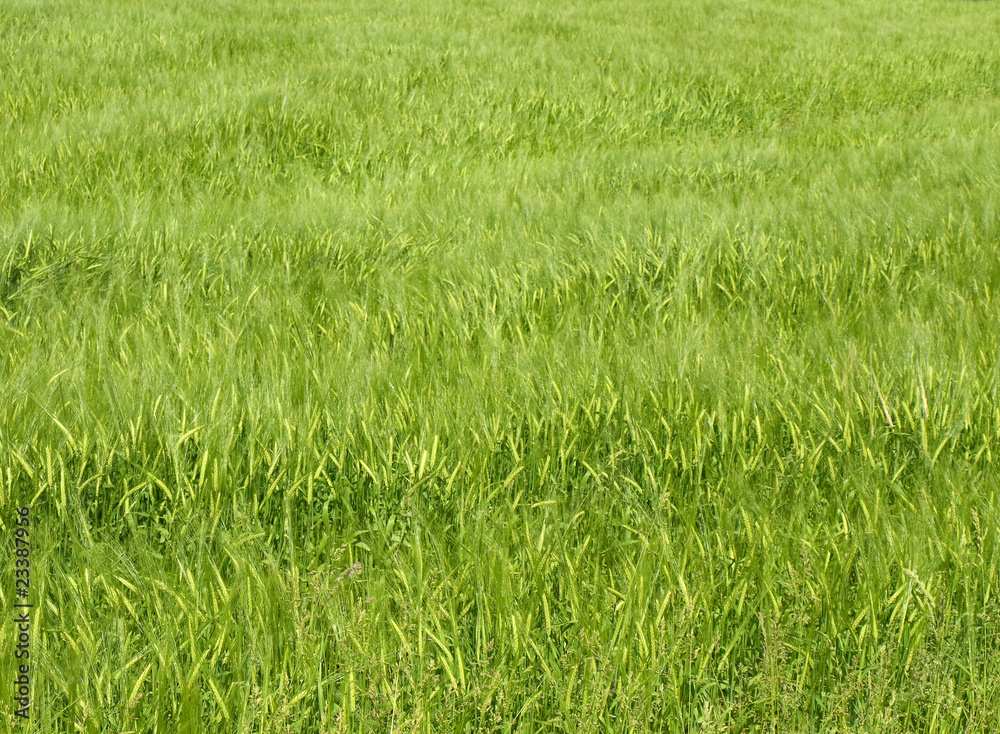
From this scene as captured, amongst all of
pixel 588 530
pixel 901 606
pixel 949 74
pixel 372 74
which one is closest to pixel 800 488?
pixel 901 606

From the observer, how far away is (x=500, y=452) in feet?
5.04

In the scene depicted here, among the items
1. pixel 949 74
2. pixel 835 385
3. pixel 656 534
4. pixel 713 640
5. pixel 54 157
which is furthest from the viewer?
pixel 949 74

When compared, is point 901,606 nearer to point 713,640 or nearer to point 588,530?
point 713,640

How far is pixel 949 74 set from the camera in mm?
6922

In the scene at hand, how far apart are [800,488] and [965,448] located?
42cm

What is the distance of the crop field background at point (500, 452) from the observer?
1.05 meters

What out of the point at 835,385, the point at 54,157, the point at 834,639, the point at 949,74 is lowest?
the point at 834,639

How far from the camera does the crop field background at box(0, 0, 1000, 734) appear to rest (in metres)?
1.05
